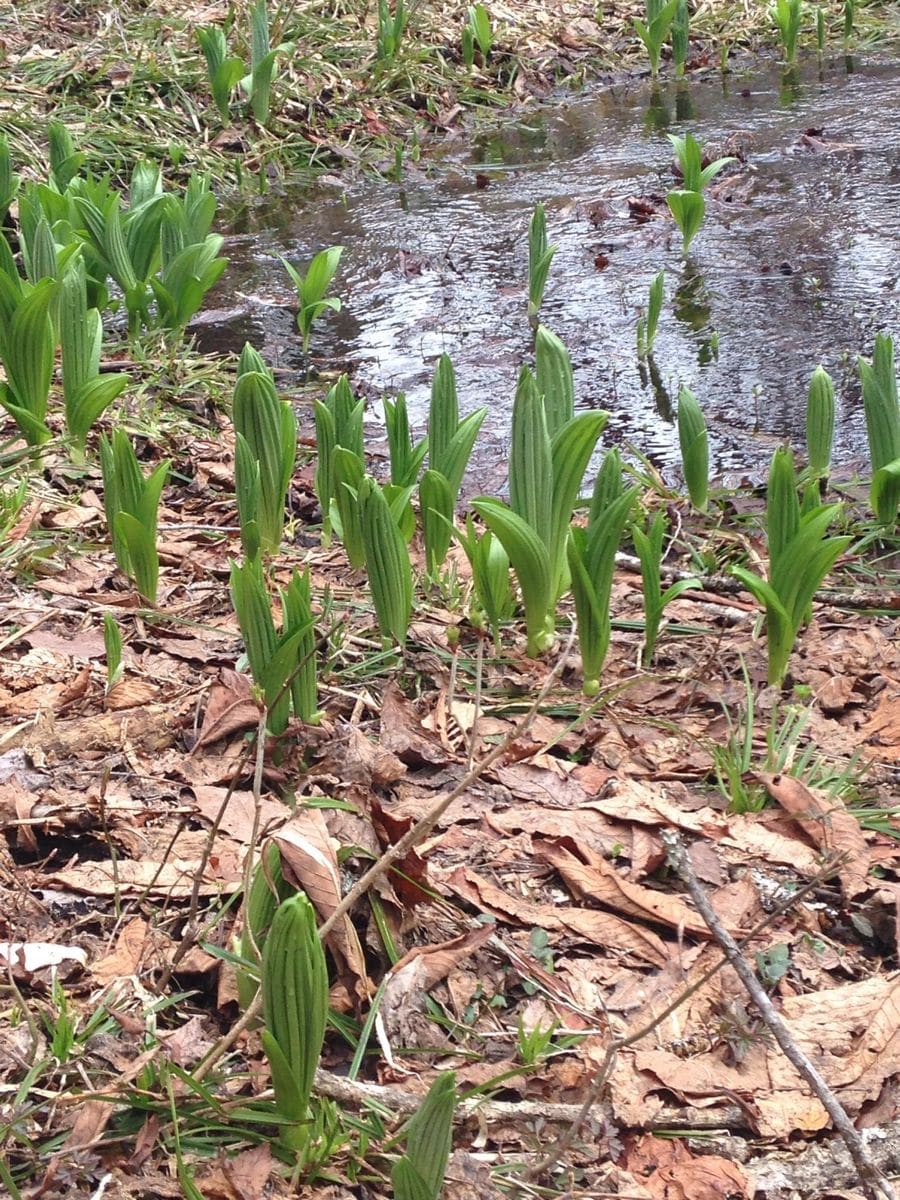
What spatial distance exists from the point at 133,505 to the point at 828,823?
137 cm

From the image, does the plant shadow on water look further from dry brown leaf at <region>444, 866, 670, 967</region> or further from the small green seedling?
the small green seedling

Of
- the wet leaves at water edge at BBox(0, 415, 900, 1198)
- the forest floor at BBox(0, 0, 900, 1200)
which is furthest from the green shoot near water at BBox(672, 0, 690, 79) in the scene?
the wet leaves at water edge at BBox(0, 415, 900, 1198)

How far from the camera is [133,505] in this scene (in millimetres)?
2346

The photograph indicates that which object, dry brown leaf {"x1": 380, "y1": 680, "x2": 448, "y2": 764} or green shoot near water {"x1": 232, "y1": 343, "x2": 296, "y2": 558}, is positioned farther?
green shoot near water {"x1": 232, "y1": 343, "x2": 296, "y2": 558}

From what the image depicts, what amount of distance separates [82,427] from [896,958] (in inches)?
82.9

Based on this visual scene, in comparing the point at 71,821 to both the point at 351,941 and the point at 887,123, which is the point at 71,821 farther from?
the point at 887,123

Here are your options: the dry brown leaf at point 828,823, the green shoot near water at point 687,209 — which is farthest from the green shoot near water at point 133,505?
the green shoot near water at point 687,209

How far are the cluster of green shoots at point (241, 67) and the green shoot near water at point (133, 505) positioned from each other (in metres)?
3.72

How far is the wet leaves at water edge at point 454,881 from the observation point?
53.2 inches

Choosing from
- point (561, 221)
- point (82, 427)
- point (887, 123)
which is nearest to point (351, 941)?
point (82, 427)

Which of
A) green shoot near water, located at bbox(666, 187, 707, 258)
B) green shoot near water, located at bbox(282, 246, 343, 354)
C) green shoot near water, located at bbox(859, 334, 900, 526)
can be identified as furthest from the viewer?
green shoot near water, located at bbox(666, 187, 707, 258)

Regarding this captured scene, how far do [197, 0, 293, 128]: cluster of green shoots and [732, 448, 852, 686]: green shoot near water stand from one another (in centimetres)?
416

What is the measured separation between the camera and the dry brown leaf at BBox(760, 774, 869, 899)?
5.75 ft

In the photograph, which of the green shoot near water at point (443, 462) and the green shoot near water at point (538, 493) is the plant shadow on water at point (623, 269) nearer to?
the green shoot near water at point (443, 462)
